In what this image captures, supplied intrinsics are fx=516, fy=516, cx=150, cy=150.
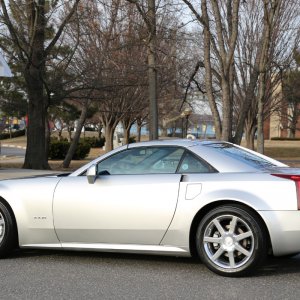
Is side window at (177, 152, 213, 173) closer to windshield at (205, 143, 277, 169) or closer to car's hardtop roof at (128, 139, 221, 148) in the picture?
car's hardtop roof at (128, 139, 221, 148)

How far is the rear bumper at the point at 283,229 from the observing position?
5.10 metres

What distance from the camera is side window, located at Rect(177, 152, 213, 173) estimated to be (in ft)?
18.6

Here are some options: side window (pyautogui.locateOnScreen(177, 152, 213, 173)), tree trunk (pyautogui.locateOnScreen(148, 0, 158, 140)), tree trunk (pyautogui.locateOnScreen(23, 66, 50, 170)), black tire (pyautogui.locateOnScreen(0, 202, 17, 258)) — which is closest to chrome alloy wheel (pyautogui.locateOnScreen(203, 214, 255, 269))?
side window (pyautogui.locateOnScreen(177, 152, 213, 173))

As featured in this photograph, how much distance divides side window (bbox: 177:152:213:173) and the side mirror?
37.4 inches

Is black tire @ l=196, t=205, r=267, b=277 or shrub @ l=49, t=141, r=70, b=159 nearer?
black tire @ l=196, t=205, r=267, b=277

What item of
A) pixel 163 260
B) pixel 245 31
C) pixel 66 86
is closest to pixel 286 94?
→ pixel 245 31

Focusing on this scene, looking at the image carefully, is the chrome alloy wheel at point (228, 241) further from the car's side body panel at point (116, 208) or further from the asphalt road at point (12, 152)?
the asphalt road at point (12, 152)

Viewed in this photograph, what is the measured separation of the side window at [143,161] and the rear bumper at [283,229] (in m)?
1.23

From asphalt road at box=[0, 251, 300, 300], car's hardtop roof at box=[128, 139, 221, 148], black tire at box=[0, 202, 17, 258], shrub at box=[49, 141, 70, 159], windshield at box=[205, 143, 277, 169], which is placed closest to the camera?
asphalt road at box=[0, 251, 300, 300]

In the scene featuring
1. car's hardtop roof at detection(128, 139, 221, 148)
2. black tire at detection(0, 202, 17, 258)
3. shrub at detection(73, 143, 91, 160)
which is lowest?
shrub at detection(73, 143, 91, 160)

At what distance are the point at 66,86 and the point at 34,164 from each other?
3.49m

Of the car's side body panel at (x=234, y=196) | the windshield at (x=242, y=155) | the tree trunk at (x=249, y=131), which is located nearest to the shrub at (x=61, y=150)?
the tree trunk at (x=249, y=131)

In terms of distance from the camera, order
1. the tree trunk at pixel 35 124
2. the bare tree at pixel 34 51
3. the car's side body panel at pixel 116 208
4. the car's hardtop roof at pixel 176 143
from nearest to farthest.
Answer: the car's side body panel at pixel 116 208 < the car's hardtop roof at pixel 176 143 < the bare tree at pixel 34 51 < the tree trunk at pixel 35 124

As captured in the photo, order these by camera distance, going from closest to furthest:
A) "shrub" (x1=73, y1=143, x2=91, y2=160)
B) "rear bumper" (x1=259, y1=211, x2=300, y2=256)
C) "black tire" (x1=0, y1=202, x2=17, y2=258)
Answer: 1. "rear bumper" (x1=259, y1=211, x2=300, y2=256)
2. "black tire" (x1=0, y1=202, x2=17, y2=258)
3. "shrub" (x1=73, y1=143, x2=91, y2=160)
